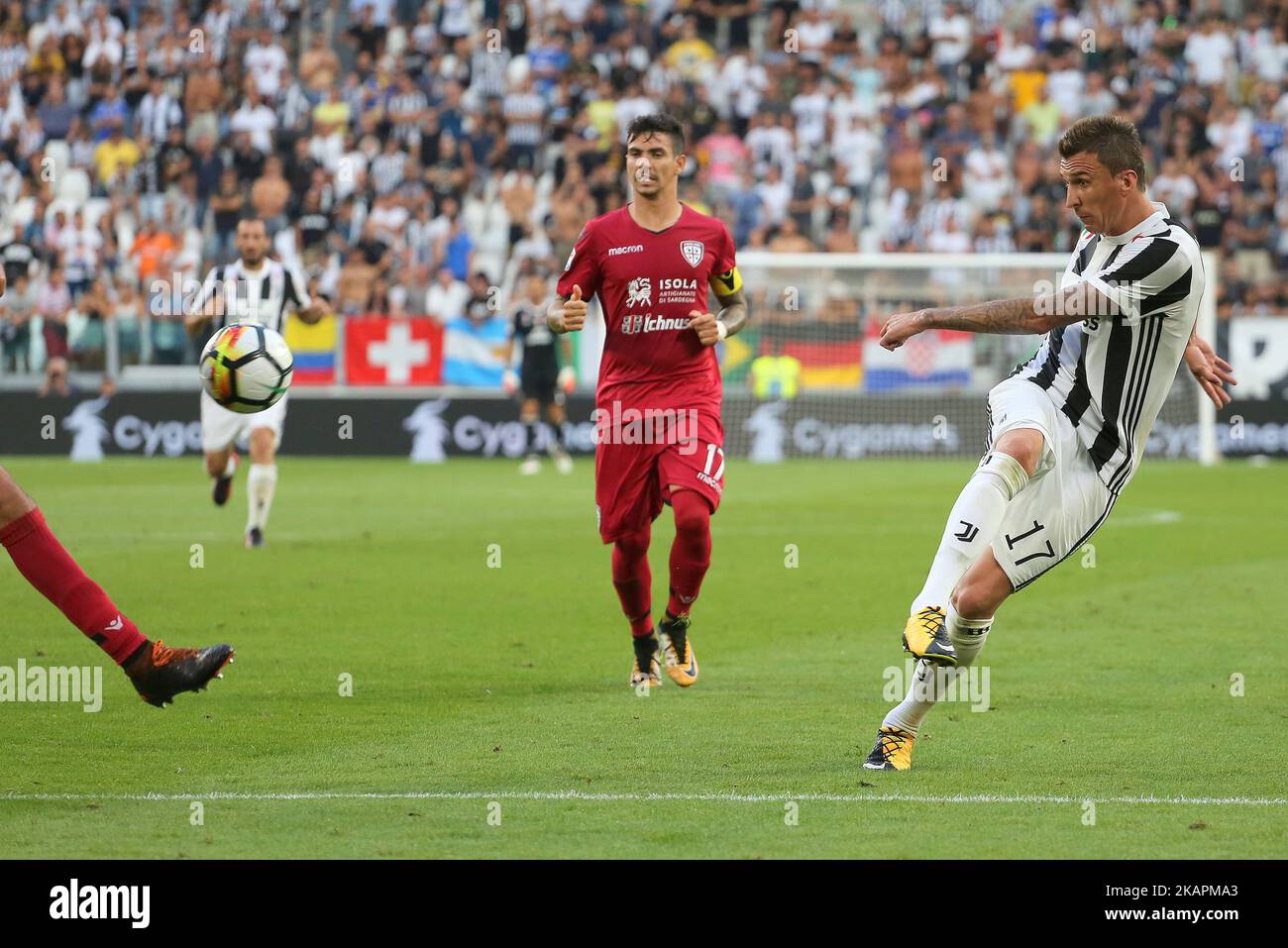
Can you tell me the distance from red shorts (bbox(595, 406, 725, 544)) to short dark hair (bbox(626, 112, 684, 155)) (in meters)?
1.30

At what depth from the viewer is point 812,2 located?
3086 cm

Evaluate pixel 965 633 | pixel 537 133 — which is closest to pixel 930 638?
pixel 965 633

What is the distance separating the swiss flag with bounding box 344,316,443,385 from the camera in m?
26.1

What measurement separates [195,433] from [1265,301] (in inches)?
598

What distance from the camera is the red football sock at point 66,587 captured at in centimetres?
669

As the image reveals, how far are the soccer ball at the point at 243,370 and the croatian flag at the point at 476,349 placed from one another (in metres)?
A: 15.8

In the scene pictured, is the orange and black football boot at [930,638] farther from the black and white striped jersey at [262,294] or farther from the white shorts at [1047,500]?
the black and white striped jersey at [262,294]

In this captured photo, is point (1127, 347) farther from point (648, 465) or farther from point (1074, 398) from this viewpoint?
point (648, 465)

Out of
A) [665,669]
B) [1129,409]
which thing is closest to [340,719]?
[665,669]

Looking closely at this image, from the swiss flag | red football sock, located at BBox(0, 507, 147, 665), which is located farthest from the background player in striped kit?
red football sock, located at BBox(0, 507, 147, 665)

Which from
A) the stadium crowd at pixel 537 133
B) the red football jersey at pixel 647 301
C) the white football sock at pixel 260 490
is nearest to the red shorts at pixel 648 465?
the red football jersey at pixel 647 301
